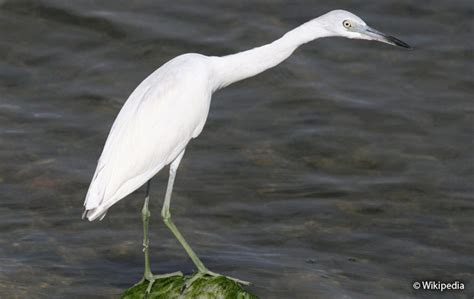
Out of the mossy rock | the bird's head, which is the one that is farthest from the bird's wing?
the bird's head

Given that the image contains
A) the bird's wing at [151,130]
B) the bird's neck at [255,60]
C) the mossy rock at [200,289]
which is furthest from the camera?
the bird's neck at [255,60]

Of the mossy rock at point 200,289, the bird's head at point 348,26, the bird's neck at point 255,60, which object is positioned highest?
the bird's head at point 348,26

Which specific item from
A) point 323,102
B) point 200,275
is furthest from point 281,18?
point 200,275

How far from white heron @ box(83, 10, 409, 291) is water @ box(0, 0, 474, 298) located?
4.39ft

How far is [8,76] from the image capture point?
1102 cm

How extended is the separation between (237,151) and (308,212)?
1.28 m

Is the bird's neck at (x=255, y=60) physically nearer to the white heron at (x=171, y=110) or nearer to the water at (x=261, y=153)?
the white heron at (x=171, y=110)

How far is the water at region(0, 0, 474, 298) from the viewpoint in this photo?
8.02 metres

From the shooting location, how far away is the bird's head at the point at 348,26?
→ 6.67 metres

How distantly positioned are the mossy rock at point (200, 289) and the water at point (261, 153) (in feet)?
3.65

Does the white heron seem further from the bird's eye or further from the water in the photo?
the water

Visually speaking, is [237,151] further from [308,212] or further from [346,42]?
[346,42]

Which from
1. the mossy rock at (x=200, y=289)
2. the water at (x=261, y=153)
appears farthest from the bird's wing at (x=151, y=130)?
the water at (x=261, y=153)

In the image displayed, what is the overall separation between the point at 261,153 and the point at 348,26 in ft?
10.6
